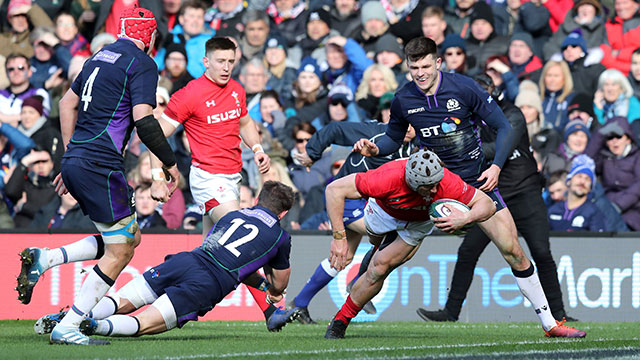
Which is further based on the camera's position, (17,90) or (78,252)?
(17,90)

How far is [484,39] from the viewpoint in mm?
14602

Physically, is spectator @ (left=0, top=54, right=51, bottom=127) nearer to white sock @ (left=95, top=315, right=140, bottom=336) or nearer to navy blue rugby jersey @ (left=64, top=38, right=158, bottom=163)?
navy blue rugby jersey @ (left=64, top=38, right=158, bottom=163)

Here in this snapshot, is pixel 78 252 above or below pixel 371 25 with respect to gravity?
above

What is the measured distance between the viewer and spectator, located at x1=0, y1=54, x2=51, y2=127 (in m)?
14.1

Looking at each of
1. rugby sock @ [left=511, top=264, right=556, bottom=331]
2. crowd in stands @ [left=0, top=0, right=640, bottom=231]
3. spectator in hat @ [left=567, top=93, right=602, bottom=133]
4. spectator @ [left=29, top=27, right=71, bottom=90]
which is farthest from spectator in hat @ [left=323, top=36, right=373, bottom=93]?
rugby sock @ [left=511, top=264, right=556, bottom=331]

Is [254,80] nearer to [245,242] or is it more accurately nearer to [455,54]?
[455,54]

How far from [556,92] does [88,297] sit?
8727mm

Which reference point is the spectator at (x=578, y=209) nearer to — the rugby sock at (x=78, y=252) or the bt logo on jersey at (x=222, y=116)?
the bt logo on jersey at (x=222, y=116)

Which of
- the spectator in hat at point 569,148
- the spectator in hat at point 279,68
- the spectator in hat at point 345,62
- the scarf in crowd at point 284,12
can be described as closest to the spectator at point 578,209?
the spectator in hat at point 569,148

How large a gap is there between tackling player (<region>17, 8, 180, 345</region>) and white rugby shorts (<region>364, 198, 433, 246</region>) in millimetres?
1792

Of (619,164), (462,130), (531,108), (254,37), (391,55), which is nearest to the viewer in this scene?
(462,130)

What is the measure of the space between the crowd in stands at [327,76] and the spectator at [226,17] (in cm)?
2

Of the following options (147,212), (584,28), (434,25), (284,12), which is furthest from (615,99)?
(147,212)

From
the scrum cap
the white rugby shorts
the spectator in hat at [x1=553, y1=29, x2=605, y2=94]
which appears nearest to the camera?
the scrum cap
